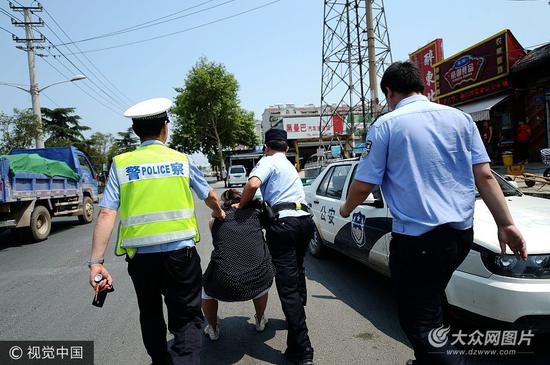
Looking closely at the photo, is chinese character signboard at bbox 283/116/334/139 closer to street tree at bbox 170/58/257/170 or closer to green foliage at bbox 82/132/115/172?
street tree at bbox 170/58/257/170

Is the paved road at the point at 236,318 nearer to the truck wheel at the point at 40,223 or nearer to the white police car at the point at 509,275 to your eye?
the white police car at the point at 509,275

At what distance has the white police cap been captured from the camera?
240 cm

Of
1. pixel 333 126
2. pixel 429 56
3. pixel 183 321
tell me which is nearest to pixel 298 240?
pixel 183 321

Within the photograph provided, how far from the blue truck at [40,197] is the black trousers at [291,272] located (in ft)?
24.3

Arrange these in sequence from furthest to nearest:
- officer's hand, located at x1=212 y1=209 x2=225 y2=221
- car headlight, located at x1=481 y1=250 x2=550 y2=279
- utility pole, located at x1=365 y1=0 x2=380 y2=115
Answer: utility pole, located at x1=365 y1=0 x2=380 y2=115, officer's hand, located at x1=212 y1=209 x2=225 y2=221, car headlight, located at x1=481 y1=250 x2=550 y2=279

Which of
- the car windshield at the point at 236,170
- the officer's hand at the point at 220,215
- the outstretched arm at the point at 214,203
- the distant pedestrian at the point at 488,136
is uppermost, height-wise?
the distant pedestrian at the point at 488,136

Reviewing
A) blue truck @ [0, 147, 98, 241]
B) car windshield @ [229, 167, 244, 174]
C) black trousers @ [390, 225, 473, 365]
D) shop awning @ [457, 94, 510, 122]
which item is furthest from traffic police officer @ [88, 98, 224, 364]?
car windshield @ [229, 167, 244, 174]

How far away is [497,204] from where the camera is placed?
2014 mm

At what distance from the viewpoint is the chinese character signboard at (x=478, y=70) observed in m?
14.0

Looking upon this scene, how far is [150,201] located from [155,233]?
0.62 ft

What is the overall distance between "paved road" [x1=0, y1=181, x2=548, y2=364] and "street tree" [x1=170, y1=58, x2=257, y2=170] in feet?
120

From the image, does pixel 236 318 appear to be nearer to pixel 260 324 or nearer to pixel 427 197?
pixel 260 324

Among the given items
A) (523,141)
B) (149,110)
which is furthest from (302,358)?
(523,141)

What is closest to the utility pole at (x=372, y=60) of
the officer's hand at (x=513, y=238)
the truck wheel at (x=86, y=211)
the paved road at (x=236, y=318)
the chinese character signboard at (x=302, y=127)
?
the truck wheel at (x=86, y=211)
